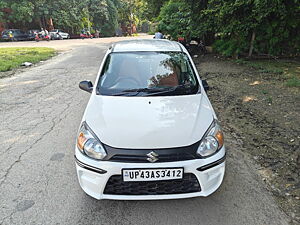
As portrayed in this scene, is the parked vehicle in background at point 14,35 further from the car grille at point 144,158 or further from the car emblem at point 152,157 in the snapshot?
the car emblem at point 152,157

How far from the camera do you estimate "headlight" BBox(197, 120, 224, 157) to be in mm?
2109

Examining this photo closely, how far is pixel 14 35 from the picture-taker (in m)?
26.6

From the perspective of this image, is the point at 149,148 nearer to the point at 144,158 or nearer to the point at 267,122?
the point at 144,158

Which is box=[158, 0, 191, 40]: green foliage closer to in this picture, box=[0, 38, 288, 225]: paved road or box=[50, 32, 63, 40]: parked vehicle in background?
box=[0, 38, 288, 225]: paved road

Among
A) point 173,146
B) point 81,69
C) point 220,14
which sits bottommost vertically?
point 81,69

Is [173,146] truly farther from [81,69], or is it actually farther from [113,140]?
[81,69]

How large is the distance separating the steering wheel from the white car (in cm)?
24

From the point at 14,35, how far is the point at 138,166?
3110cm

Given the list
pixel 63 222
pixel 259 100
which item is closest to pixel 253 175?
pixel 63 222

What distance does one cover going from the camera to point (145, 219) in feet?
7.11

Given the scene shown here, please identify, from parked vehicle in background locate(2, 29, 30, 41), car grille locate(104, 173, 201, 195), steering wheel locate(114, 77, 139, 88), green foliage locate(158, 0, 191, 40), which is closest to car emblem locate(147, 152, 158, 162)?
car grille locate(104, 173, 201, 195)

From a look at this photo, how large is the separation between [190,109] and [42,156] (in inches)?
89.0

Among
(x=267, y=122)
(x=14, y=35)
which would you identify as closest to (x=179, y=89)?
(x=267, y=122)

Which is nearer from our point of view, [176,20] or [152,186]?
[152,186]
